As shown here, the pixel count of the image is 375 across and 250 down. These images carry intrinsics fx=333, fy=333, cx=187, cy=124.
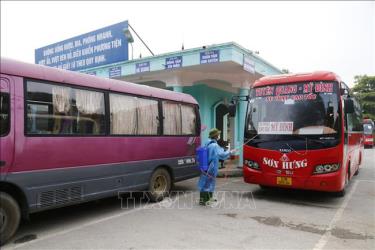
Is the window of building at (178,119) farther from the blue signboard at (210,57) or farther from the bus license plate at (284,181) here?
the bus license plate at (284,181)

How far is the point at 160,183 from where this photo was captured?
7547 millimetres

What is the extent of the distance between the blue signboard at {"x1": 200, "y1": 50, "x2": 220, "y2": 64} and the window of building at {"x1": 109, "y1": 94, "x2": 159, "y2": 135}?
326 cm

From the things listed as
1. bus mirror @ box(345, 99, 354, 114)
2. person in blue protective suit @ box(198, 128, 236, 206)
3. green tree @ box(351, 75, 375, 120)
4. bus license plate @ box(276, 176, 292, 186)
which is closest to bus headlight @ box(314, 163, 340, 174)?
bus license plate @ box(276, 176, 292, 186)

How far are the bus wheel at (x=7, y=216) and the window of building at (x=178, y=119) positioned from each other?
3636 mm

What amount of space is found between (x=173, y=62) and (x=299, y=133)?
5.13 m

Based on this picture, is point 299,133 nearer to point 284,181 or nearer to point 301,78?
point 284,181

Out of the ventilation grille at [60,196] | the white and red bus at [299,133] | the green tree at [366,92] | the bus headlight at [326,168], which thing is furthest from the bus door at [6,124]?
the green tree at [366,92]

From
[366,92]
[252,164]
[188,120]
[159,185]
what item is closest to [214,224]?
[159,185]

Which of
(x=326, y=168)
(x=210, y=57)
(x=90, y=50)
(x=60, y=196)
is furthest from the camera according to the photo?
(x=90, y=50)

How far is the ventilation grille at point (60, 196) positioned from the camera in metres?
4.99

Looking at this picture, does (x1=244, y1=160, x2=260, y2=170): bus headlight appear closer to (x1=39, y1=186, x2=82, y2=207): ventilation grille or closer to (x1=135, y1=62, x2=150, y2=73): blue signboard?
(x1=39, y1=186, x2=82, y2=207): ventilation grille

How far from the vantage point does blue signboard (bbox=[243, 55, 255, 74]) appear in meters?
10.4

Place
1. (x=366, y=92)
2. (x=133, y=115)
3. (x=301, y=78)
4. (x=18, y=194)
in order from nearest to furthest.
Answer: (x=18, y=194) → (x=133, y=115) → (x=301, y=78) → (x=366, y=92)

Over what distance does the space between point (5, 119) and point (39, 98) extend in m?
0.62
